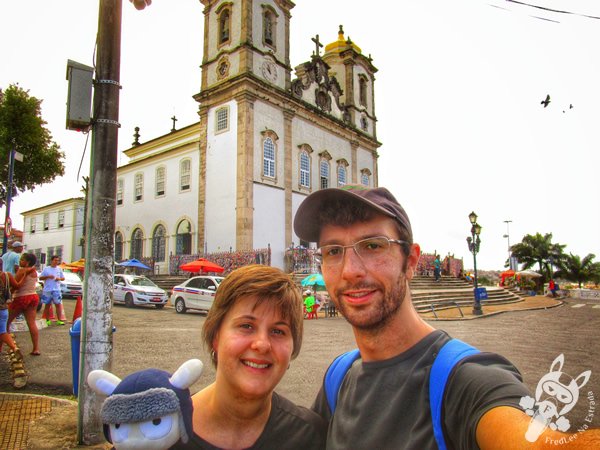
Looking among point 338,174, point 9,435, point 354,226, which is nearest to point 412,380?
point 354,226

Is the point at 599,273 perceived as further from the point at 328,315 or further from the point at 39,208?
the point at 39,208

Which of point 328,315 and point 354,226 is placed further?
point 328,315

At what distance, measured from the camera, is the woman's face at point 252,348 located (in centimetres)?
186

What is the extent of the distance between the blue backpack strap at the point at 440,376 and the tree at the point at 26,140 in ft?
98.2

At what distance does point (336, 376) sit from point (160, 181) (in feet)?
104

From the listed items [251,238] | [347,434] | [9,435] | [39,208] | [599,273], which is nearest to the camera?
[347,434]

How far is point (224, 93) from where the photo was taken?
25.9m

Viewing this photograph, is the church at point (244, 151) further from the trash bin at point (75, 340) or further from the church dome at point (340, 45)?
the trash bin at point (75, 340)

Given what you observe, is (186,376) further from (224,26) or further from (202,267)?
(224,26)

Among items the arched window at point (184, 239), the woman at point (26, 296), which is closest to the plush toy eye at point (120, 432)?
the woman at point (26, 296)

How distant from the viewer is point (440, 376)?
1378mm

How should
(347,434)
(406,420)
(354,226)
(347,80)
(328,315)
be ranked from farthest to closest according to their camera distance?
(347,80)
(328,315)
(354,226)
(347,434)
(406,420)

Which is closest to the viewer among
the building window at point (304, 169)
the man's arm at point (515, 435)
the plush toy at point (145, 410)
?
the man's arm at point (515, 435)

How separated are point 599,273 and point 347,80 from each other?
156 ft
